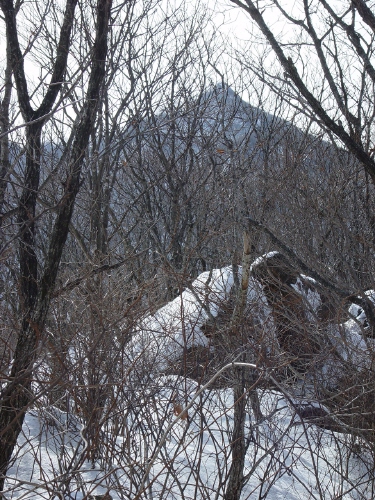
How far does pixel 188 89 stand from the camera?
1087 cm

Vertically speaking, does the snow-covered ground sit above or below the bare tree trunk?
below

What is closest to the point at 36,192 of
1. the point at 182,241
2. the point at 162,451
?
the point at 162,451

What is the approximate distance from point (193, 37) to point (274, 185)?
11.0 ft

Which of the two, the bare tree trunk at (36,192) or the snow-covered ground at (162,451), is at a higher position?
the bare tree trunk at (36,192)

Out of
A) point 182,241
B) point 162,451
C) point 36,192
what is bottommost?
point 162,451

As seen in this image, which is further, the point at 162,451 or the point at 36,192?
the point at 162,451

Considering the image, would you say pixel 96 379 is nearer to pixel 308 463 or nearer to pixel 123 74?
pixel 308 463

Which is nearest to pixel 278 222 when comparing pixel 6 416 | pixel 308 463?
pixel 308 463

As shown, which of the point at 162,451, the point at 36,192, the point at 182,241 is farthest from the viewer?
the point at 182,241

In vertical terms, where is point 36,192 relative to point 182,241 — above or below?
below

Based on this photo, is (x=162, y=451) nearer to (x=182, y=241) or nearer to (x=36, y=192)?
(x=36, y=192)

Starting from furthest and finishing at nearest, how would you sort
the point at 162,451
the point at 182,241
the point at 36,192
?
the point at 182,241 < the point at 162,451 < the point at 36,192

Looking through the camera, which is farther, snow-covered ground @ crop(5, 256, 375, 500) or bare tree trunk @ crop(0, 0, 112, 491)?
bare tree trunk @ crop(0, 0, 112, 491)

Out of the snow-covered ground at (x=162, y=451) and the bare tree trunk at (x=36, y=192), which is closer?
the snow-covered ground at (x=162, y=451)
